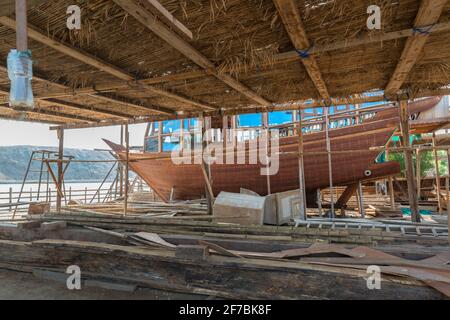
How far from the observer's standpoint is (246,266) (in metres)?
2.16

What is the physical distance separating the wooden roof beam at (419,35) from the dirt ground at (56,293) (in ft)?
10.5

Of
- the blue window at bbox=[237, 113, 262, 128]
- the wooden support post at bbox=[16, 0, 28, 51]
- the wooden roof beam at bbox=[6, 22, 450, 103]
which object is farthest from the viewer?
the blue window at bbox=[237, 113, 262, 128]

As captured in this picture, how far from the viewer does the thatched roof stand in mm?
2311

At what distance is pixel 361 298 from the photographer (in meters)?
1.89

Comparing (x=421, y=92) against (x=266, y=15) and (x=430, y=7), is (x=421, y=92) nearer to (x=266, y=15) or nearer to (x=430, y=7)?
(x=430, y=7)

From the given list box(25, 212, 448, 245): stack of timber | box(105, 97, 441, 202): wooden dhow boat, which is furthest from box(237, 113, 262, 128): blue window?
box(25, 212, 448, 245): stack of timber

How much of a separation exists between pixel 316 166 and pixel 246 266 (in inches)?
265

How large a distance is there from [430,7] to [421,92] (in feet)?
8.50

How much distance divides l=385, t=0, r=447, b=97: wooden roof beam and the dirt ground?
3.19m

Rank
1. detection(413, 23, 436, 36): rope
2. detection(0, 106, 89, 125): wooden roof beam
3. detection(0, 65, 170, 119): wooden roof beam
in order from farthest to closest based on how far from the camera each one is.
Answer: detection(0, 106, 89, 125): wooden roof beam < detection(0, 65, 170, 119): wooden roof beam < detection(413, 23, 436, 36): rope

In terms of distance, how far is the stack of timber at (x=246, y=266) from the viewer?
1907 millimetres

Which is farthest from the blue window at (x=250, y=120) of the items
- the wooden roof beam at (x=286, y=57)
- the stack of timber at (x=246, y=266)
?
the stack of timber at (x=246, y=266)

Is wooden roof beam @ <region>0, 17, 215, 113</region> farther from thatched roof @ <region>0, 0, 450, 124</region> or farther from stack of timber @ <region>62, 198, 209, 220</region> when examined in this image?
stack of timber @ <region>62, 198, 209, 220</region>

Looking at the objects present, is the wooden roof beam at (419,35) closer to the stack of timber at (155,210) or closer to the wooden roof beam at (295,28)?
the wooden roof beam at (295,28)
